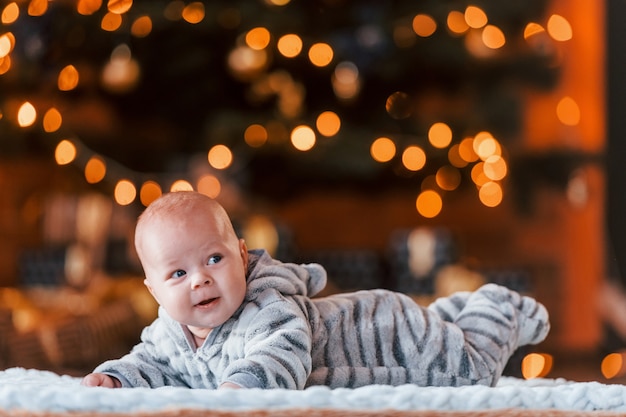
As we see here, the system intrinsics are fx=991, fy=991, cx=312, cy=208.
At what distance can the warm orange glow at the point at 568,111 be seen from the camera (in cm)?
376

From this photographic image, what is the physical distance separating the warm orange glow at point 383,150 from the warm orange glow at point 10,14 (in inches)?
47.4

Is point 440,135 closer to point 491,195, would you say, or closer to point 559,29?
point 491,195

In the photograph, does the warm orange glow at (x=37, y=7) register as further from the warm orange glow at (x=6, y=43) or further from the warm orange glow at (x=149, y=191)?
the warm orange glow at (x=149, y=191)

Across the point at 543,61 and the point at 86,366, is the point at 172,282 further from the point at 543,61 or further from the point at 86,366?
the point at 543,61

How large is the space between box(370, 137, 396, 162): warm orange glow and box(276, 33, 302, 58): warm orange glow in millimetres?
406

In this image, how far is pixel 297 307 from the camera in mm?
768

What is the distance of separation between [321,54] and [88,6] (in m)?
0.79

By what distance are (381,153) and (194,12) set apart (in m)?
0.80

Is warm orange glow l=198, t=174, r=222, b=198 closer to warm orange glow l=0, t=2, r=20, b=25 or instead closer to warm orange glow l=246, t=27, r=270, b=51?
warm orange glow l=246, t=27, r=270, b=51

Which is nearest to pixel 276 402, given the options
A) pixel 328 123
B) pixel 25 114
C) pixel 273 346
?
pixel 273 346

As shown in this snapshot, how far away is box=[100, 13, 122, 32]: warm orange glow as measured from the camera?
10.8 ft

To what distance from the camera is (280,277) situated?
2.61 ft

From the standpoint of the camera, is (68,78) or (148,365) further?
(68,78)

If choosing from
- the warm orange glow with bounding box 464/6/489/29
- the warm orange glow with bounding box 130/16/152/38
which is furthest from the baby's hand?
the warm orange glow with bounding box 464/6/489/29
